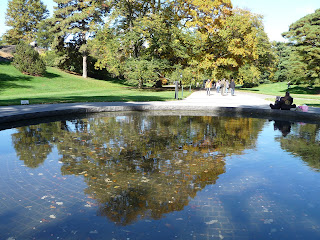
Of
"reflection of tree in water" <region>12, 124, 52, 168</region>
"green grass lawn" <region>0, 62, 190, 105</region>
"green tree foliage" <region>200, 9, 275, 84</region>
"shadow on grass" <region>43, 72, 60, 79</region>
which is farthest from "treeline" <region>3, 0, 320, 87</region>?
"reflection of tree in water" <region>12, 124, 52, 168</region>

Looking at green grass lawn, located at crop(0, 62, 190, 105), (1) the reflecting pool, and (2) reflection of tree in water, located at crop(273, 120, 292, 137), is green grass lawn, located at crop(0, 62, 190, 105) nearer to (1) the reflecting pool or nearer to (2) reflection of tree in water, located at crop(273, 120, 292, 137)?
(2) reflection of tree in water, located at crop(273, 120, 292, 137)

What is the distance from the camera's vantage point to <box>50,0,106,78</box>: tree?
4319 centimetres

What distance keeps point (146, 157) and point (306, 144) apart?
16.9ft

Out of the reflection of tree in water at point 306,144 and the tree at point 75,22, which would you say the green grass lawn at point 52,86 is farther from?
the reflection of tree in water at point 306,144

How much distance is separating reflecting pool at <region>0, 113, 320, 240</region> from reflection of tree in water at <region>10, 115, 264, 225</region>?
0.09 ft

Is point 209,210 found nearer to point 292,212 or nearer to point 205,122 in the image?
point 292,212

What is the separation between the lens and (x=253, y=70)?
137ft

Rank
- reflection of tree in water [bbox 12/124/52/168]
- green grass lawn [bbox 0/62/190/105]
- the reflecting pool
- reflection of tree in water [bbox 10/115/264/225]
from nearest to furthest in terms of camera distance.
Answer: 1. the reflecting pool
2. reflection of tree in water [bbox 10/115/264/225]
3. reflection of tree in water [bbox 12/124/52/168]
4. green grass lawn [bbox 0/62/190/105]

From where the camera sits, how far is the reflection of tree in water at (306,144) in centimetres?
741

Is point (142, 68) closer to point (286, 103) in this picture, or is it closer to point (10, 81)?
point (10, 81)

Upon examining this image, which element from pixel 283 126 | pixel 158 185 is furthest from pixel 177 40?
pixel 158 185

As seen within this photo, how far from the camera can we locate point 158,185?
544 cm

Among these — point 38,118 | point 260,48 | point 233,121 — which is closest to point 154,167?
point 233,121

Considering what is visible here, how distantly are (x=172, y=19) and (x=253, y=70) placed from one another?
1504cm
